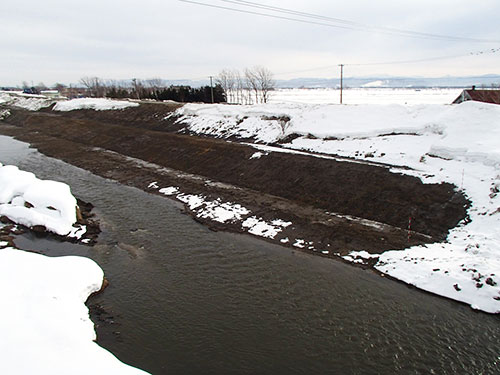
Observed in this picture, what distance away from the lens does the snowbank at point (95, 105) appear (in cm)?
6342

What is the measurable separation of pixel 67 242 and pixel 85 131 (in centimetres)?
3873

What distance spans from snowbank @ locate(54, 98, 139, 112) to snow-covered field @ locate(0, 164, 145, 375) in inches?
2034

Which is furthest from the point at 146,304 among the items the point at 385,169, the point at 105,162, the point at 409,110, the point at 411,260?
the point at 409,110

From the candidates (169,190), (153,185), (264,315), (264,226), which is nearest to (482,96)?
(264,226)

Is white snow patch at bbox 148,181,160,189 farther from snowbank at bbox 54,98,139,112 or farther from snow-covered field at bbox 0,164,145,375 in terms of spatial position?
snowbank at bbox 54,98,139,112

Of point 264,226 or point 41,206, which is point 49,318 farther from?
point 264,226

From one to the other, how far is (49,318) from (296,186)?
17445 mm

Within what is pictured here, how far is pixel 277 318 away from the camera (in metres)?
12.0

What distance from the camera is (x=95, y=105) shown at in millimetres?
67625

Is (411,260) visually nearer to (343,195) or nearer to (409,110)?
(343,195)

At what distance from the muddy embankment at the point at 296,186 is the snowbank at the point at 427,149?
1.18 m

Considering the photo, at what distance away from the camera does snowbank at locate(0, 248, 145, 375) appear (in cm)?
850

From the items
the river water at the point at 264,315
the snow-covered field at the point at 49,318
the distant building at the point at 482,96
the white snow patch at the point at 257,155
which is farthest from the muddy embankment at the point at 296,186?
the distant building at the point at 482,96

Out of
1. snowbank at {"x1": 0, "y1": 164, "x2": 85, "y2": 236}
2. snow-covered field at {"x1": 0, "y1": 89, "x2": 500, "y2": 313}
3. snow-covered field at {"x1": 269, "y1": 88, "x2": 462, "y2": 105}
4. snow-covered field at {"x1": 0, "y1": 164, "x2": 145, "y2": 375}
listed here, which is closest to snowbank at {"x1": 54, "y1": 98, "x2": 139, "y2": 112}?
snow-covered field at {"x1": 0, "y1": 89, "x2": 500, "y2": 313}
